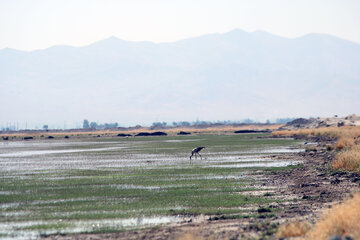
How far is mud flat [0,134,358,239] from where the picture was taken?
1575 cm

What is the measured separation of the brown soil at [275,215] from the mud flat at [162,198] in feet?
0.09

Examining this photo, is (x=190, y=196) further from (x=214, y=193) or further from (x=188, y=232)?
(x=188, y=232)

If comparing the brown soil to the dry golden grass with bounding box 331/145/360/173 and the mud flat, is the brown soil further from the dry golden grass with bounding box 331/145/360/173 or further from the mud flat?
the dry golden grass with bounding box 331/145/360/173

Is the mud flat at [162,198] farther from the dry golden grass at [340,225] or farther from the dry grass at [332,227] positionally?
the dry golden grass at [340,225]

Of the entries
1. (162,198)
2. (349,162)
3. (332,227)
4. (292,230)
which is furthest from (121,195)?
(349,162)

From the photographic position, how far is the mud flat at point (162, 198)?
15.7m

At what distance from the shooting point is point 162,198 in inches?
824

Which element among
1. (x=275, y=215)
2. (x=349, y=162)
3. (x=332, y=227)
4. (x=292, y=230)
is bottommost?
(x=275, y=215)

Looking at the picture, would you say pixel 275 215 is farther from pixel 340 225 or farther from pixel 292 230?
pixel 340 225

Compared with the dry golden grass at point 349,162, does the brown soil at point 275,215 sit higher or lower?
lower

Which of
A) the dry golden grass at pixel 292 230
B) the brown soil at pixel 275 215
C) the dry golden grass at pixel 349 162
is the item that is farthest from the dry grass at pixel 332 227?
the dry golden grass at pixel 349 162

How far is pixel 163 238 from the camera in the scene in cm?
1458

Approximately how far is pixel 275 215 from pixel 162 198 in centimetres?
521

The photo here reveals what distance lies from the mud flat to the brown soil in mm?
28
